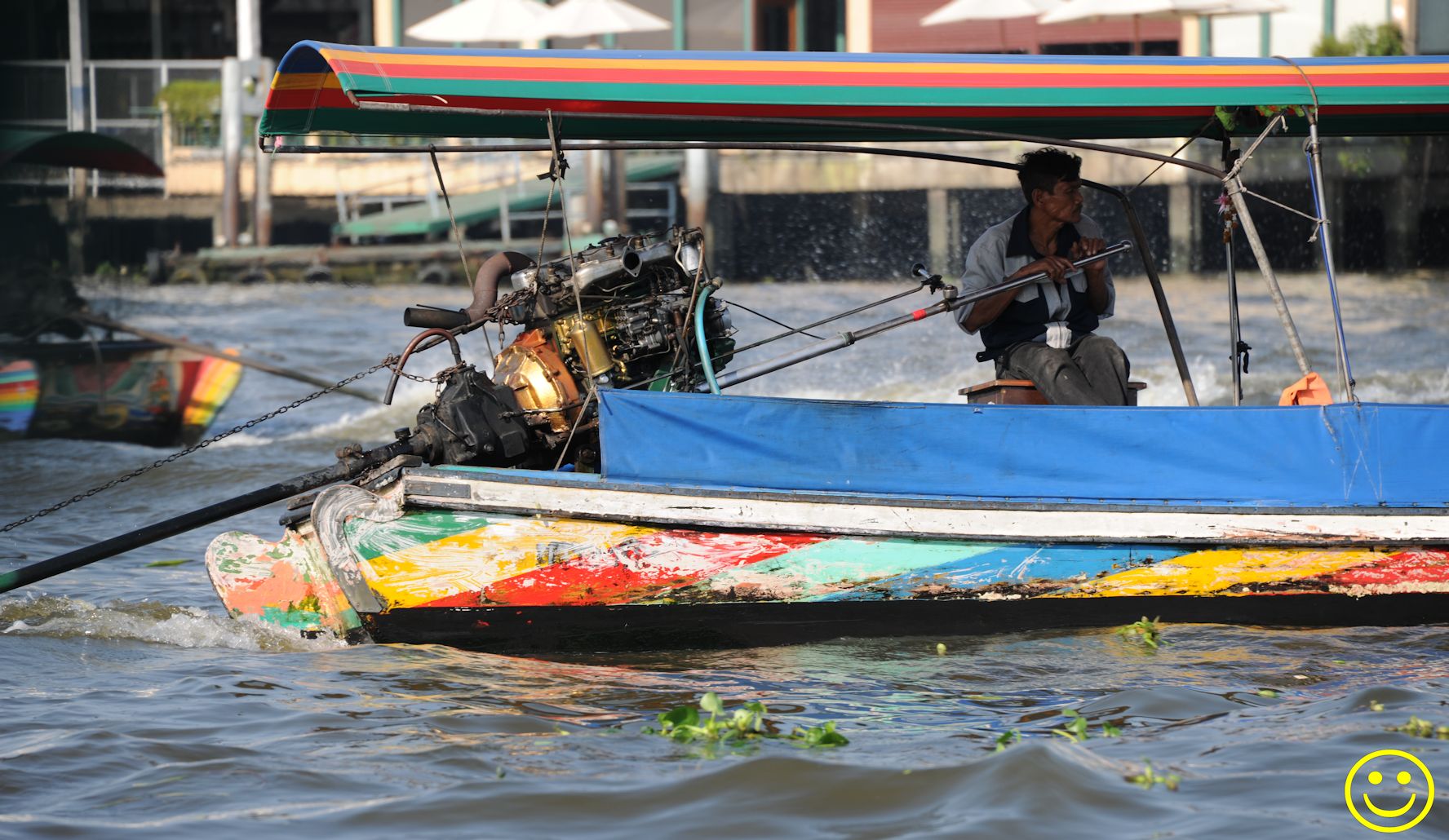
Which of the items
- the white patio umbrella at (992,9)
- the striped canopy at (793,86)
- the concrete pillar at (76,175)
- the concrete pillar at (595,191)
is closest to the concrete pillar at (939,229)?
the white patio umbrella at (992,9)

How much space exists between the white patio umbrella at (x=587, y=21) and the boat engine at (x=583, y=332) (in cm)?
1347

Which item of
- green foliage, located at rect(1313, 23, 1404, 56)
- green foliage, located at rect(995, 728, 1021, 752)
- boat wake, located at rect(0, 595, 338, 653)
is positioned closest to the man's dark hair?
green foliage, located at rect(995, 728, 1021, 752)

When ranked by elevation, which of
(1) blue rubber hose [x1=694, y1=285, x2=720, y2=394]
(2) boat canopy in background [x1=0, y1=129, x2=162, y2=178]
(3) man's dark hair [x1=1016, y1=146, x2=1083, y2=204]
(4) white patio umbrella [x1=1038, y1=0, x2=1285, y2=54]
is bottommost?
(1) blue rubber hose [x1=694, y1=285, x2=720, y2=394]

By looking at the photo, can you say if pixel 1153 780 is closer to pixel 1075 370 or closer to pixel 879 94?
pixel 1075 370

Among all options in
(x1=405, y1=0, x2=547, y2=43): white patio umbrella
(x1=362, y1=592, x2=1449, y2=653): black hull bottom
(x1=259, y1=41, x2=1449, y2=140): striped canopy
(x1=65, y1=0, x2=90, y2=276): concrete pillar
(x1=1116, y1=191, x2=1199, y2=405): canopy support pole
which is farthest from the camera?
(x1=405, y1=0, x2=547, y2=43): white patio umbrella

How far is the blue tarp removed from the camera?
15.6 ft

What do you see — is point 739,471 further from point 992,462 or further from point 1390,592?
point 1390,592

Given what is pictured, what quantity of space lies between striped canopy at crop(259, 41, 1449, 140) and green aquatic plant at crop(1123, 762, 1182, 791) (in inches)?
82.3

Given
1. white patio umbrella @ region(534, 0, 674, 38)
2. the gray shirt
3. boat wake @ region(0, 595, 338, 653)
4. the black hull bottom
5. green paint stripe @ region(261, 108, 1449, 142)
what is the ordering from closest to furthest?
the black hull bottom → boat wake @ region(0, 595, 338, 653) → green paint stripe @ region(261, 108, 1449, 142) → the gray shirt → white patio umbrella @ region(534, 0, 674, 38)

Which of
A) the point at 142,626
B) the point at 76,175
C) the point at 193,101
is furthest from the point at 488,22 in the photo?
the point at 142,626

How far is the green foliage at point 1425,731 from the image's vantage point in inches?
158

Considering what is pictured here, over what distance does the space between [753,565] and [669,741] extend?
76 cm

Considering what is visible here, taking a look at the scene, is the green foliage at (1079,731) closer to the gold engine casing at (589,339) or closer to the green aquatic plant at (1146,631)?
the green aquatic plant at (1146,631)

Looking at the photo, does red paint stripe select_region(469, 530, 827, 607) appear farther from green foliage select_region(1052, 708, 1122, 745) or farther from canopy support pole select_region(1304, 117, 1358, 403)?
canopy support pole select_region(1304, 117, 1358, 403)
